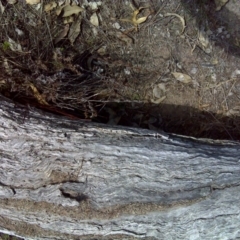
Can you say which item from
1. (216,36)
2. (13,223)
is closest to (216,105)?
(216,36)

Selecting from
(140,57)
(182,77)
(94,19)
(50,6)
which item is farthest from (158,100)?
(50,6)

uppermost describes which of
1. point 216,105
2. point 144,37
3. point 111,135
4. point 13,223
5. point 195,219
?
point 144,37

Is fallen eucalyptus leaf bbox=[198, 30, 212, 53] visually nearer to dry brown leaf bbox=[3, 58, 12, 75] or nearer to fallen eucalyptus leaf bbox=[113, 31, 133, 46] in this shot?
fallen eucalyptus leaf bbox=[113, 31, 133, 46]

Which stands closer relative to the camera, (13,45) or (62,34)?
(13,45)

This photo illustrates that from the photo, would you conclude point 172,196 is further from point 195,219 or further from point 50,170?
point 50,170

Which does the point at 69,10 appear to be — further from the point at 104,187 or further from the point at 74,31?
the point at 104,187
